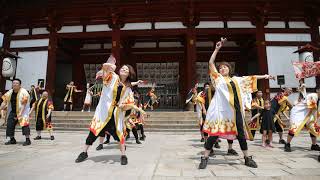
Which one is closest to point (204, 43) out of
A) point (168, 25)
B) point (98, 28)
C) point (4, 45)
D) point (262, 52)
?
point (168, 25)

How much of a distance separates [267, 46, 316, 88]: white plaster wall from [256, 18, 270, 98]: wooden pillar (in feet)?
0.68

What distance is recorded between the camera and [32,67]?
44.8 ft

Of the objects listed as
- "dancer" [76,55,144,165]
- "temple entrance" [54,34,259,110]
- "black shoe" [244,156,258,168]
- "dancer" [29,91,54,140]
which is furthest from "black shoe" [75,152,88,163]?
"temple entrance" [54,34,259,110]

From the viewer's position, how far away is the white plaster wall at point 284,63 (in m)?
12.4

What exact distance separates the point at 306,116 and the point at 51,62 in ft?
38.0

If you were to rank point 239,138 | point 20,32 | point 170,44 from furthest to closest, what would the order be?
1. point 170,44
2. point 20,32
3. point 239,138

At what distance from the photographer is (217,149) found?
5871 mm

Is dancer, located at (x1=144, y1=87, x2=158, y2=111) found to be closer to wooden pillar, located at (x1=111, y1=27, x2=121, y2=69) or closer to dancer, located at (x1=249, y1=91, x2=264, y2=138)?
wooden pillar, located at (x1=111, y1=27, x2=121, y2=69)

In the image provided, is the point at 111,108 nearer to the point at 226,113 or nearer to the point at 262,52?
the point at 226,113

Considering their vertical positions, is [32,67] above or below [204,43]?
below

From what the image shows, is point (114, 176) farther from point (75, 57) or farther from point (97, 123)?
point (75, 57)

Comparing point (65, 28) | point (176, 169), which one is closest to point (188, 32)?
point (65, 28)

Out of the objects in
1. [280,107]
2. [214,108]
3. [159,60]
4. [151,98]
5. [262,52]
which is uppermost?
[159,60]

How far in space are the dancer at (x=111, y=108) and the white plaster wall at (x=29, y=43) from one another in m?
10.7
